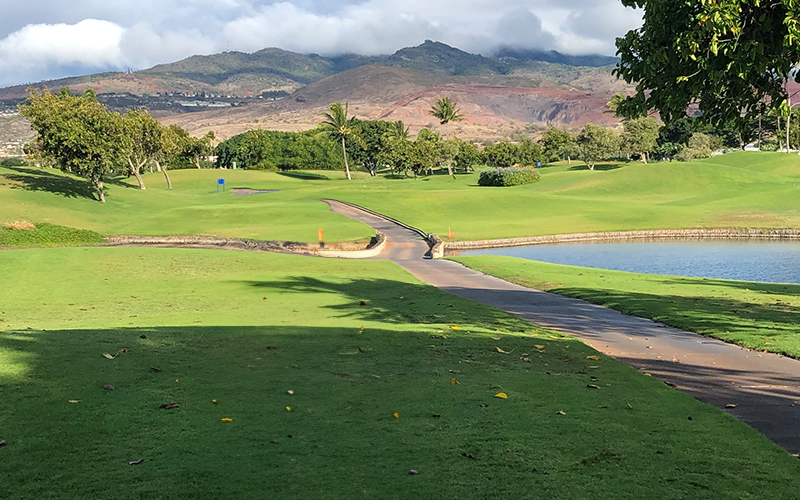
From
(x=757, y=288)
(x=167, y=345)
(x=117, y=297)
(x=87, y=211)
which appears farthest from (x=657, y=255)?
(x=87, y=211)

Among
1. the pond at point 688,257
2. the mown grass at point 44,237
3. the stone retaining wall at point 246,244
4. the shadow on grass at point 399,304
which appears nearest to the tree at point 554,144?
the pond at point 688,257

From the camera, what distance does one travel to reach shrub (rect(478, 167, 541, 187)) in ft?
331

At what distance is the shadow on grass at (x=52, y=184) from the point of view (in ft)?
206

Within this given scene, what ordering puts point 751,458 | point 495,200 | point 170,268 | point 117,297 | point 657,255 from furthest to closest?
point 495,200, point 657,255, point 170,268, point 117,297, point 751,458

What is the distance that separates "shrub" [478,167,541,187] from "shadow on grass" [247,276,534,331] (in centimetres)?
7737

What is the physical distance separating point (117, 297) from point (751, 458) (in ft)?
57.1

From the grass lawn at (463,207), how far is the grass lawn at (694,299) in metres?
21.6

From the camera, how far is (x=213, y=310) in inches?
683

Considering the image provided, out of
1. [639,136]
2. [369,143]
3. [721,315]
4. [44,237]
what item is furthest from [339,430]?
[369,143]

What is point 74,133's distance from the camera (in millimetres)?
58875

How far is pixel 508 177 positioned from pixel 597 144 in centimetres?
3071

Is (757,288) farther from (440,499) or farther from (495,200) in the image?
(495,200)

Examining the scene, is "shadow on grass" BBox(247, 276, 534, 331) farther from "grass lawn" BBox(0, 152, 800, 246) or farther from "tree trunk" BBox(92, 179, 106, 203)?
"tree trunk" BBox(92, 179, 106, 203)

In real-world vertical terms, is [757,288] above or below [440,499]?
below
